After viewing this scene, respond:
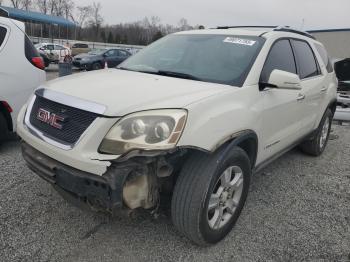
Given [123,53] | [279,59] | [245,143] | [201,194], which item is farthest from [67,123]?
[123,53]

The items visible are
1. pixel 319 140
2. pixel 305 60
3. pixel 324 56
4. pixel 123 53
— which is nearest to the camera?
pixel 305 60

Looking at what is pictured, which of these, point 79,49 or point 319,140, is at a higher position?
point 319,140

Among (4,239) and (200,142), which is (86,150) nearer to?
(200,142)

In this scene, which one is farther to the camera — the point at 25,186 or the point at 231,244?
the point at 25,186

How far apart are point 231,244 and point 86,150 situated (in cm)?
142

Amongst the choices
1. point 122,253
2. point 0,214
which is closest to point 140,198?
point 122,253

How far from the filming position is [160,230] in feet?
9.82

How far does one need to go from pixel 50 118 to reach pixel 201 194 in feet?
4.01

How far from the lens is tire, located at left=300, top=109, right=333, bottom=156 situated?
16.3 feet

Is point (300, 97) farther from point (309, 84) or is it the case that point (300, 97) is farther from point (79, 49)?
point (79, 49)

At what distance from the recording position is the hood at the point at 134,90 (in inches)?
93.0

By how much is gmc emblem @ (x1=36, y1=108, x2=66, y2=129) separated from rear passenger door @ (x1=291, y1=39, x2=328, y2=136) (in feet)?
8.39

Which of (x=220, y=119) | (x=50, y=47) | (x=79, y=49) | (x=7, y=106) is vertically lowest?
(x=79, y=49)

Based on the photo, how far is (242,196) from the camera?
9.90 feet
